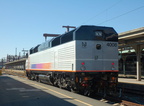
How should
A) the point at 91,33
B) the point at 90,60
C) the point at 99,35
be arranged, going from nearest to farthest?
the point at 90,60, the point at 91,33, the point at 99,35

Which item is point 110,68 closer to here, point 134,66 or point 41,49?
point 41,49

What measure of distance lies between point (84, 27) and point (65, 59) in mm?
2316

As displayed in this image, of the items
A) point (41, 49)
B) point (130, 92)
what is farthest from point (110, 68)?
point (41, 49)

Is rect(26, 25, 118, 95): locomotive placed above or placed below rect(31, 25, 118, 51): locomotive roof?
below

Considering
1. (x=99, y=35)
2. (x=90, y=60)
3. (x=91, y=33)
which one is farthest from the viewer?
(x=99, y=35)

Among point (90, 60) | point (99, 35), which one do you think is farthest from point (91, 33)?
point (90, 60)

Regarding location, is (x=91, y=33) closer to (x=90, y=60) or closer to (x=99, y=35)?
(x=99, y=35)

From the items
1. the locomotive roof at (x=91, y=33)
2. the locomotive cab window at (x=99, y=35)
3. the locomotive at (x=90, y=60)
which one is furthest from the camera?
the locomotive cab window at (x=99, y=35)

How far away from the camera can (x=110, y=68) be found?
1163cm

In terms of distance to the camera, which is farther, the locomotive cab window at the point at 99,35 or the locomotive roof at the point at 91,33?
the locomotive cab window at the point at 99,35

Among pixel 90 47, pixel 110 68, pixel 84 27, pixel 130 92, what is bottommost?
pixel 130 92

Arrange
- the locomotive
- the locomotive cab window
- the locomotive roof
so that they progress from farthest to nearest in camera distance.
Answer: the locomotive cab window < the locomotive roof < the locomotive

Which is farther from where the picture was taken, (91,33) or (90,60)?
(91,33)

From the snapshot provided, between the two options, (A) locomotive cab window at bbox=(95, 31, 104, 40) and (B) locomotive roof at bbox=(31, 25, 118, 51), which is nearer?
(B) locomotive roof at bbox=(31, 25, 118, 51)
